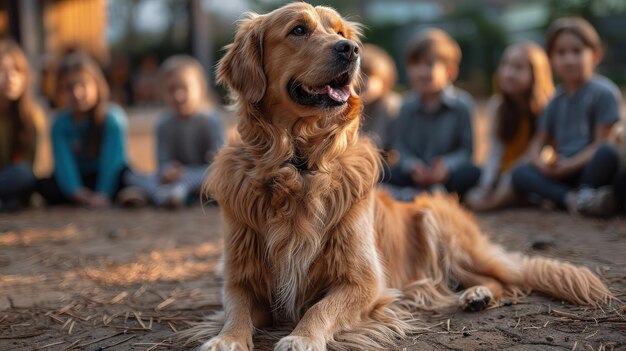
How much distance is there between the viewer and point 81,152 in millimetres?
6758

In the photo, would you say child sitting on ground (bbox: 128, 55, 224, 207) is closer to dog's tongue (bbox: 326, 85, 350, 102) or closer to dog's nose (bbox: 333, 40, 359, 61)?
dog's tongue (bbox: 326, 85, 350, 102)

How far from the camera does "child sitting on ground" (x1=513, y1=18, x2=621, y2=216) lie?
17.0 feet

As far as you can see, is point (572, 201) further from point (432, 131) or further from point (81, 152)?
point (81, 152)

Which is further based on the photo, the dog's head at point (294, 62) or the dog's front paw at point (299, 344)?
the dog's head at point (294, 62)

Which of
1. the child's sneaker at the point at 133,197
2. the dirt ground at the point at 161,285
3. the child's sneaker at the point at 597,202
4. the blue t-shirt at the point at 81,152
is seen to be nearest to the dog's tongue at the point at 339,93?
the dirt ground at the point at 161,285

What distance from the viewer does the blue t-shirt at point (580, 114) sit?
5297 mm

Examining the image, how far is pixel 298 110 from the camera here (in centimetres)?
299

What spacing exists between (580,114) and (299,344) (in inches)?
163

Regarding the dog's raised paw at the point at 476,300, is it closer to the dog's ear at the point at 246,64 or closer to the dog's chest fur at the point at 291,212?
the dog's chest fur at the point at 291,212

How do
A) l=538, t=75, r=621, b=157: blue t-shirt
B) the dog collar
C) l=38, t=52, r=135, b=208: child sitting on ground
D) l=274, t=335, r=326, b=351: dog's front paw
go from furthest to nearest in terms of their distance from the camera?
l=38, t=52, r=135, b=208: child sitting on ground, l=538, t=75, r=621, b=157: blue t-shirt, the dog collar, l=274, t=335, r=326, b=351: dog's front paw

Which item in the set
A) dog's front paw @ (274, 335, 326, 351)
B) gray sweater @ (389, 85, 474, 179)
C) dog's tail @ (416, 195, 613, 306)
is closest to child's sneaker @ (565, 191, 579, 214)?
gray sweater @ (389, 85, 474, 179)

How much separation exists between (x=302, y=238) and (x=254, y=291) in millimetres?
355

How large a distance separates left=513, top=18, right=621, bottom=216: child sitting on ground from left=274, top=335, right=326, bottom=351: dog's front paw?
3.53 meters

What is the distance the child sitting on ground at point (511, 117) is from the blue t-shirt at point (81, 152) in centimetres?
384
